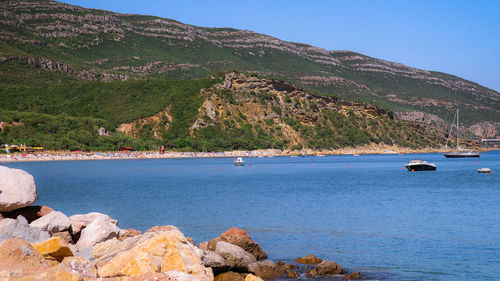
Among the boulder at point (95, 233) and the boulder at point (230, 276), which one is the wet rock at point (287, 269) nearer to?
the boulder at point (230, 276)

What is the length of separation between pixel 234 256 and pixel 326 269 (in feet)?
10.1

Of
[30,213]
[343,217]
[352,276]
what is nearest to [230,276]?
[352,276]

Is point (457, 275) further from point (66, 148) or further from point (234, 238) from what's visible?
point (66, 148)

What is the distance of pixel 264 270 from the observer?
59.4 ft

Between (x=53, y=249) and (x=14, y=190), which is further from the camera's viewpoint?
(x=14, y=190)

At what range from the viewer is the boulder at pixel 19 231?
15273mm

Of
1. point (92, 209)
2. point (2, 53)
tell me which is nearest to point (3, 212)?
point (92, 209)

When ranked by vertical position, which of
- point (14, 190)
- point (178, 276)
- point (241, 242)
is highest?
point (14, 190)

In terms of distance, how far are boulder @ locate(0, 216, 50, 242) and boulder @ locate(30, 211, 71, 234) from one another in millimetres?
1333

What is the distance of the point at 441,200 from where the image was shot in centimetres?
4103

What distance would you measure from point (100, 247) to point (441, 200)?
30.4 m

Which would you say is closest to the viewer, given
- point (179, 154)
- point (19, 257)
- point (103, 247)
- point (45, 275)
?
point (45, 275)

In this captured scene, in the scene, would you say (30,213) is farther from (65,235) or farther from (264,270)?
(264,270)

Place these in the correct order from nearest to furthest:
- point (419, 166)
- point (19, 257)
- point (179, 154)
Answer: point (19, 257) < point (419, 166) < point (179, 154)
